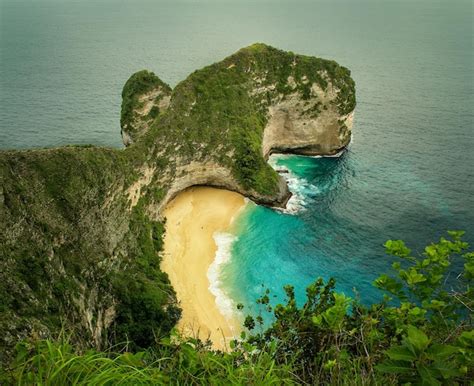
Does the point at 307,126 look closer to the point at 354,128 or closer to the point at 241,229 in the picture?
the point at 354,128

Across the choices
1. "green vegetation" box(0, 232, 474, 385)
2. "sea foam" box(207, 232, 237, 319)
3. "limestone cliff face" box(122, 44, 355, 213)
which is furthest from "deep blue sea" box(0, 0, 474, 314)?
"green vegetation" box(0, 232, 474, 385)

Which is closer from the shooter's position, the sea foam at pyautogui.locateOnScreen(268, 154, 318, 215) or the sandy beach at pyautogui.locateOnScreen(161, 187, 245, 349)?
the sandy beach at pyautogui.locateOnScreen(161, 187, 245, 349)

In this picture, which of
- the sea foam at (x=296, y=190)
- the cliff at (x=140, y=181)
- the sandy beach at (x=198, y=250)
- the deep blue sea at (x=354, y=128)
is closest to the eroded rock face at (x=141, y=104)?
the cliff at (x=140, y=181)

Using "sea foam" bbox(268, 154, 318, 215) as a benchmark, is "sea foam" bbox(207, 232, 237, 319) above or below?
below

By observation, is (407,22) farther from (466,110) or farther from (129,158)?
(129,158)

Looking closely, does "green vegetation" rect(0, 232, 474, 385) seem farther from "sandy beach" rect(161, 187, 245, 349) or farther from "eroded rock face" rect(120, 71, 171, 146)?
"eroded rock face" rect(120, 71, 171, 146)

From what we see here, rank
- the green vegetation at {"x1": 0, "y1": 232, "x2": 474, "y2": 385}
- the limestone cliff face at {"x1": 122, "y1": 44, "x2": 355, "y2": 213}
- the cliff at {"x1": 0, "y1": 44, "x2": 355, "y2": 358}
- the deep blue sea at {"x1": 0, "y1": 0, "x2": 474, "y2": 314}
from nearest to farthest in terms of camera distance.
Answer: the green vegetation at {"x1": 0, "y1": 232, "x2": 474, "y2": 385}
the cliff at {"x1": 0, "y1": 44, "x2": 355, "y2": 358}
the deep blue sea at {"x1": 0, "y1": 0, "x2": 474, "y2": 314}
the limestone cliff face at {"x1": 122, "y1": 44, "x2": 355, "y2": 213}
